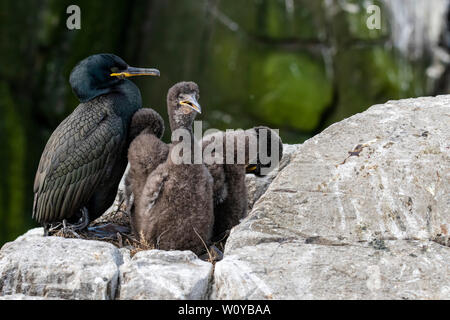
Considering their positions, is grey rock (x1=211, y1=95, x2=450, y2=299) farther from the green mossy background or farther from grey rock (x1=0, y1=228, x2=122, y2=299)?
the green mossy background

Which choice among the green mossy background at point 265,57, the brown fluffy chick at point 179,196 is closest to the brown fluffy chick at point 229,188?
the brown fluffy chick at point 179,196

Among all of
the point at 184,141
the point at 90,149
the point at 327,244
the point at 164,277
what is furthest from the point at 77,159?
the point at 327,244

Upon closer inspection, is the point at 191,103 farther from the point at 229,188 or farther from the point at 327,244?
the point at 327,244

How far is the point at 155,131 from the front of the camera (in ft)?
11.8

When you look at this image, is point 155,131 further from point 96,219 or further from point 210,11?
point 210,11

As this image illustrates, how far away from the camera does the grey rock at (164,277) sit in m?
2.61

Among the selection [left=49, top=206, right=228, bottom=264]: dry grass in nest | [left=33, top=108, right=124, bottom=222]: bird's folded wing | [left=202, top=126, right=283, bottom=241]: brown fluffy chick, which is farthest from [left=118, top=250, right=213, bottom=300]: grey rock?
[left=33, top=108, right=124, bottom=222]: bird's folded wing

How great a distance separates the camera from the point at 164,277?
8.73ft

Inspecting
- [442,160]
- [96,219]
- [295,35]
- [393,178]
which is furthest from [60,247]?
[295,35]

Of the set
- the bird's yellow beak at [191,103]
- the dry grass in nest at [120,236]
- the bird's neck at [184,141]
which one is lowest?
the dry grass in nest at [120,236]

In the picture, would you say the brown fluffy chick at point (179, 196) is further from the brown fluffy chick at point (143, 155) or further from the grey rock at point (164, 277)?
the grey rock at point (164, 277)

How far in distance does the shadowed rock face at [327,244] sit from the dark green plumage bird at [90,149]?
1.74 feet

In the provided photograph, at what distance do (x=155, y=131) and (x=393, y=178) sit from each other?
51.8 inches

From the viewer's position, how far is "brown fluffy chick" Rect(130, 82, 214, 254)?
3.18m
